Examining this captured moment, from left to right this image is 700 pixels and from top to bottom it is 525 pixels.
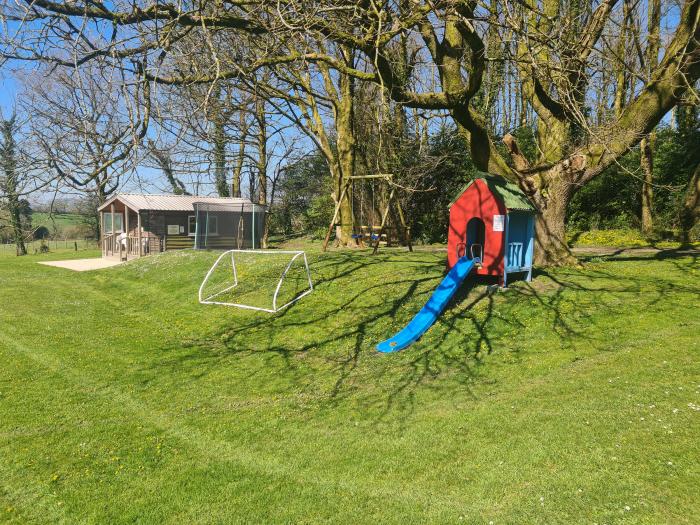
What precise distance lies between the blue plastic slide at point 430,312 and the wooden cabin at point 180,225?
1658 centimetres

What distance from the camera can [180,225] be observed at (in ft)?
93.9

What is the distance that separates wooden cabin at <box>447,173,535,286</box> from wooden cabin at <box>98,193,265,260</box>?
52.1 ft

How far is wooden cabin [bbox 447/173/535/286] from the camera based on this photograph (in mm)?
10594

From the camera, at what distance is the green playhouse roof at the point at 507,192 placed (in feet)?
34.8

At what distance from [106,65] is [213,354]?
5.47m

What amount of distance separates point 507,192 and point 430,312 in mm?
3299

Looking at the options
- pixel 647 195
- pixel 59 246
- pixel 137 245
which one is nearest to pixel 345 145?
pixel 647 195

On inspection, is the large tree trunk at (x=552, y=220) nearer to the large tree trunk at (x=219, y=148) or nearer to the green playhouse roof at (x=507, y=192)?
the green playhouse roof at (x=507, y=192)

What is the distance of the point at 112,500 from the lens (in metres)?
4.79

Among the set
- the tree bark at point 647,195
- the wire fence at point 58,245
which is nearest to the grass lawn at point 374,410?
the tree bark at point 647,195

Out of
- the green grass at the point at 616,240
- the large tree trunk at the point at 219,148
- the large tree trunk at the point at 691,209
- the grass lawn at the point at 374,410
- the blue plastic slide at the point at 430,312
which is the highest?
the large tree trunk at the point at 219,148

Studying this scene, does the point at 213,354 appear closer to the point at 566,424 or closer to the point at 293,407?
the point at 293,407

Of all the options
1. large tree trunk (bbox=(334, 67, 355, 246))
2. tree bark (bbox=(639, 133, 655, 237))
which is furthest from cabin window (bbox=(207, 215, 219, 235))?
tree bark (bbox=(639, 133, 655, 237))

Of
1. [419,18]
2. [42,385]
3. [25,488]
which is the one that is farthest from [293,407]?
[419,18]
